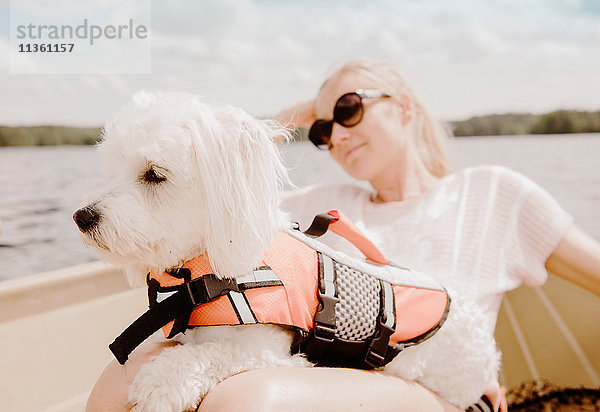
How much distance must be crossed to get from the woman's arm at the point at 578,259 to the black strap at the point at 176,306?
3.68ft

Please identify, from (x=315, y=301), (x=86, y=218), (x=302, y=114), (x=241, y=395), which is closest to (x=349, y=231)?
(x=315, y=301)

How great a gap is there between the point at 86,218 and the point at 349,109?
1.06 metres

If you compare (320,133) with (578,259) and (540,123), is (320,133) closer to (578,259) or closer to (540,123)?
(578,259)

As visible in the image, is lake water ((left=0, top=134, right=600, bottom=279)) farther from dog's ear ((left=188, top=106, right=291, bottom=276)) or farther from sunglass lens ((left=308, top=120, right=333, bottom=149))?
dog's ear ((left=188, top=106, right=291, bottom=276))

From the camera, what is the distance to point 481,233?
1.41 meters

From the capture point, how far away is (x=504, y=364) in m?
2.09

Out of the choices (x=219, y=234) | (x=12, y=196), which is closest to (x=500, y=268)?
(x=219, y=234)

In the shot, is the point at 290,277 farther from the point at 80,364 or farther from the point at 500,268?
the point at 80,364

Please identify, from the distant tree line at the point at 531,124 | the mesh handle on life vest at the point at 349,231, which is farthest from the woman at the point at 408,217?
the distant tree line at the point at 531,124

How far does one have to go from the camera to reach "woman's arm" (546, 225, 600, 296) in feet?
4.40

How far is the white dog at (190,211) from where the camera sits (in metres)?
0.73

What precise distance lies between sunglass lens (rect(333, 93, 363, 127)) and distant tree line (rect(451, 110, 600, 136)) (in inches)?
46.0

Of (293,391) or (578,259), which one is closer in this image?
(293,391)

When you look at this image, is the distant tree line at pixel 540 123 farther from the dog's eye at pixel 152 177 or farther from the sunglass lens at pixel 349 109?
the dog's eye at pixel 152 177
